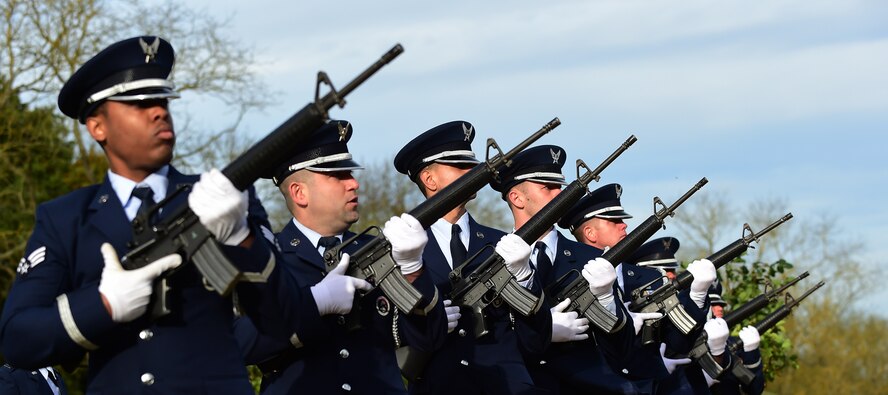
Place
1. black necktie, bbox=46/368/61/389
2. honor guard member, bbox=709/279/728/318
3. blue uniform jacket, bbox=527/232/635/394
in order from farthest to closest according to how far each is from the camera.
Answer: honor guard member, bbox=709/279/728/318 → blue uniform jacket, bbox=527/232/635/394 → black necktie, bbox=46/368/61/389

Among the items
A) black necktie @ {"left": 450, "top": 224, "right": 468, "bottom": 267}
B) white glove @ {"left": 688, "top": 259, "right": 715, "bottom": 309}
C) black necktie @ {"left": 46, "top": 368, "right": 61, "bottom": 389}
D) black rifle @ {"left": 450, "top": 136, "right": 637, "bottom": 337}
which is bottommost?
white glove @ {"left": 688, "top": 259, "right": 715, "bottom": 309}

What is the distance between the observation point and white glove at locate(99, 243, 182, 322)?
179 inches

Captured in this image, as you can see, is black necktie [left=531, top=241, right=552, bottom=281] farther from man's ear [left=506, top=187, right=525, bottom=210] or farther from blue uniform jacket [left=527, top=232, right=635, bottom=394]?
man's ear [left=506, top=187, right=525, bottom=210]

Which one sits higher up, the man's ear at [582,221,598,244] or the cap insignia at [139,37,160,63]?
the cap insignia at [139,37,160,63]

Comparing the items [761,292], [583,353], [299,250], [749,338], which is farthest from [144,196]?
[761,292]

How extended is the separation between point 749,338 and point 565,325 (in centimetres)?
645

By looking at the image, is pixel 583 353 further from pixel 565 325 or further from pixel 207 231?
pixel 207 231

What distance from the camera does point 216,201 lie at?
4465 mm

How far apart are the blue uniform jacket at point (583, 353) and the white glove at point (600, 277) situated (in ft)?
0.49

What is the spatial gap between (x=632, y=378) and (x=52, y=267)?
232 inches

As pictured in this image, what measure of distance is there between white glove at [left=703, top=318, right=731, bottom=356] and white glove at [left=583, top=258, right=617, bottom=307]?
383 cm

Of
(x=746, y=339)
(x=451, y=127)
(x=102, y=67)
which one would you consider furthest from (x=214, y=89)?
(x=102, y=67)

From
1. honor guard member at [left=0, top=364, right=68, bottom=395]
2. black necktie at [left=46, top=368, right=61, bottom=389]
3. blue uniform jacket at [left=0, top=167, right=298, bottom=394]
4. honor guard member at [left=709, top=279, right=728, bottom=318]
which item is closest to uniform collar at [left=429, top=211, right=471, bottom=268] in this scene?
honor guard member at [left=0, top=364, right=68, bottom=395]

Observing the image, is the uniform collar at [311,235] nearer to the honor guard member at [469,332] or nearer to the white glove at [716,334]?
the honor guard member at [469,332]
